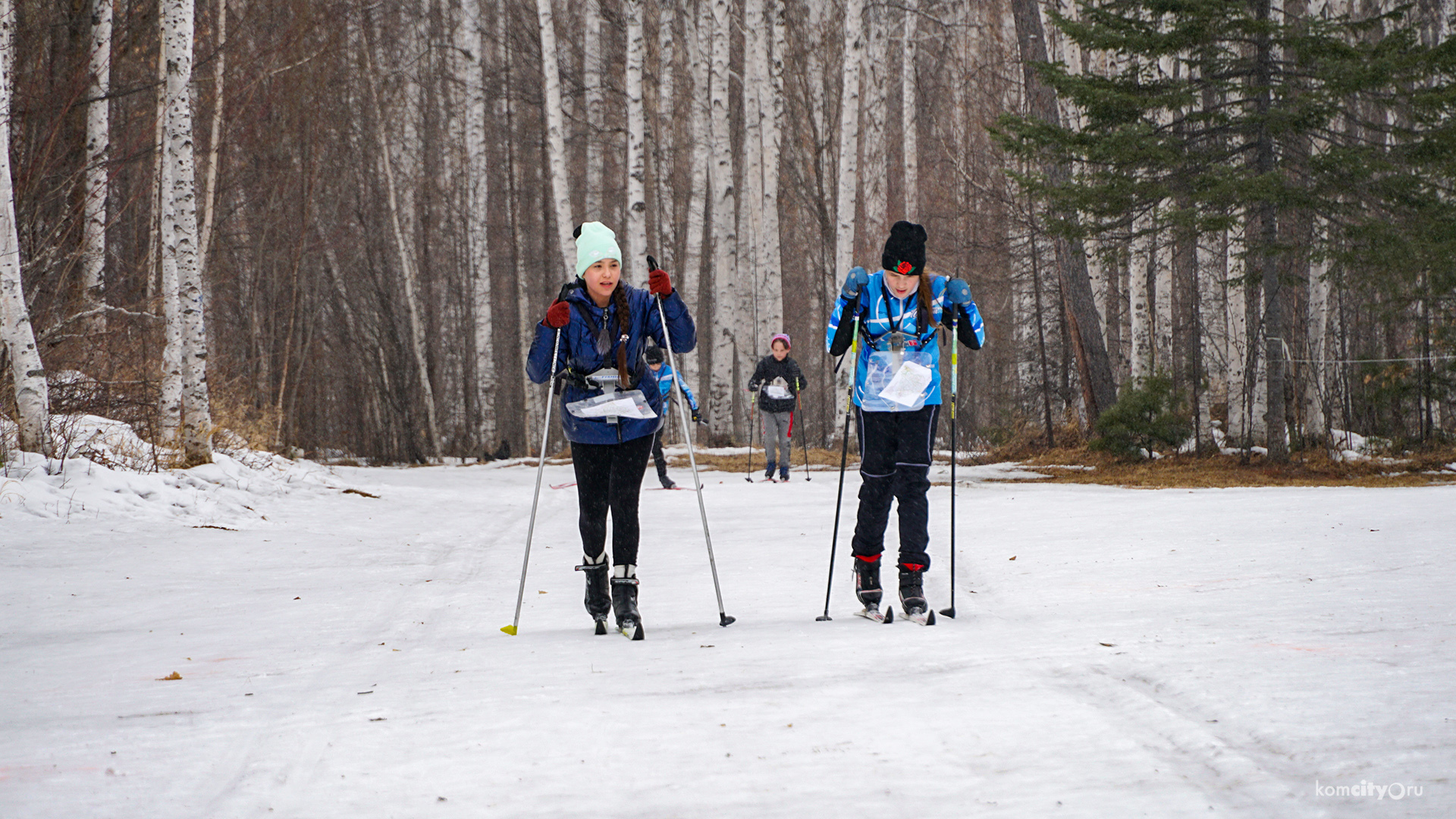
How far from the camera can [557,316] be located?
4.89 meters

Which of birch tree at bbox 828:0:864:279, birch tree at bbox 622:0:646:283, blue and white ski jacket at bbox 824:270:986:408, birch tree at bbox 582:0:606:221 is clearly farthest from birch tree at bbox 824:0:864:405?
blue and white ski jacket at bbox 824:270:986:408

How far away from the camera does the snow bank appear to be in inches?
316

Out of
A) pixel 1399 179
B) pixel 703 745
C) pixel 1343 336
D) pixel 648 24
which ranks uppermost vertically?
pixel 648 24

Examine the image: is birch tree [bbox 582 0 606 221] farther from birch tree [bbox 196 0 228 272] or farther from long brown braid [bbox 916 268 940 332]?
long brown braid [bbox 916 268 940 332]

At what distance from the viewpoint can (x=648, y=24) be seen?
1158 inches

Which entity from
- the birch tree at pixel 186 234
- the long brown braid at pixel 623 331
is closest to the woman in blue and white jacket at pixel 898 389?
the long brown braid at pixel 623 331

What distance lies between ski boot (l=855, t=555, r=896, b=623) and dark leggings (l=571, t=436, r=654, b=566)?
1173mm

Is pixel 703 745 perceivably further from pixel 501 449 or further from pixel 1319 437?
pixel 501 449

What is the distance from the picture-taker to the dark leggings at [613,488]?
16.9ft

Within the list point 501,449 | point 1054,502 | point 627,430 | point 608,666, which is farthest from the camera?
point 501,449

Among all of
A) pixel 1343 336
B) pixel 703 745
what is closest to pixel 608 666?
pixel 703 745

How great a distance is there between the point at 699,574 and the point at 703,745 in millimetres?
3827

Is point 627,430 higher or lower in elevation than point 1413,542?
higher

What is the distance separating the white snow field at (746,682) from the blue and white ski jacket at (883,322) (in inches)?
50.7
